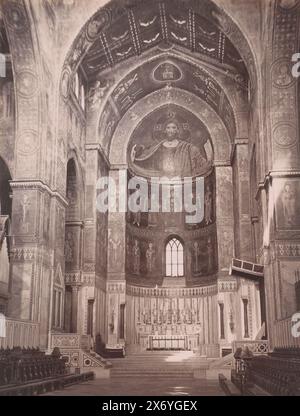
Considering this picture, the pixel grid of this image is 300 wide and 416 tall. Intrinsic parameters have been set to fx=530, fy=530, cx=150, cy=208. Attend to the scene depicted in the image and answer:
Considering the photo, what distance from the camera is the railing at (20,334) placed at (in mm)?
16234

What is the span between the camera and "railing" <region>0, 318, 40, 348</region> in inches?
639

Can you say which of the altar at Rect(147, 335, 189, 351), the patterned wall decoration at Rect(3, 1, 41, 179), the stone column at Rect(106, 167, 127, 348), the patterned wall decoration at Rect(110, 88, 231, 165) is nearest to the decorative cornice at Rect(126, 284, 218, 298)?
the stone column at Rect(106, 167, 127, 348)

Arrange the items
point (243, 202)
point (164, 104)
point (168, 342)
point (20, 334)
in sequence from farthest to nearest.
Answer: point (164, 104)
point (168, 342)
point (243, 202)
point (20, 334)

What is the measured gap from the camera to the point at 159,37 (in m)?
26.4

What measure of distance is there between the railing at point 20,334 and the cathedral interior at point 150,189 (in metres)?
0.07

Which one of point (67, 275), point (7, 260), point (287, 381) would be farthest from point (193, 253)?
point (287, 381)

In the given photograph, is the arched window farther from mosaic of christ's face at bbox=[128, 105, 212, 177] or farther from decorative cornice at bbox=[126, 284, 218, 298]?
mosaic of christ's face at bbox=[128, 105, 212, 177]

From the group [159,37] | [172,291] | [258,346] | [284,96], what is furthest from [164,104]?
[258,346]

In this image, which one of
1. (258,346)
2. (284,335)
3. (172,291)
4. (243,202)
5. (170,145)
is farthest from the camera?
(170,145)

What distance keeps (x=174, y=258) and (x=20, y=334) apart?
16.8 meters

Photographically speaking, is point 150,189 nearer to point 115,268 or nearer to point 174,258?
point 174,258

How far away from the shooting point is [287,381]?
332 inches

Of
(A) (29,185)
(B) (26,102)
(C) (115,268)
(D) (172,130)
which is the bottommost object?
(C) (115,268)

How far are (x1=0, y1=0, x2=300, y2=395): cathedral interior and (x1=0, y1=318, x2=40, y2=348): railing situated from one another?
7 cm
